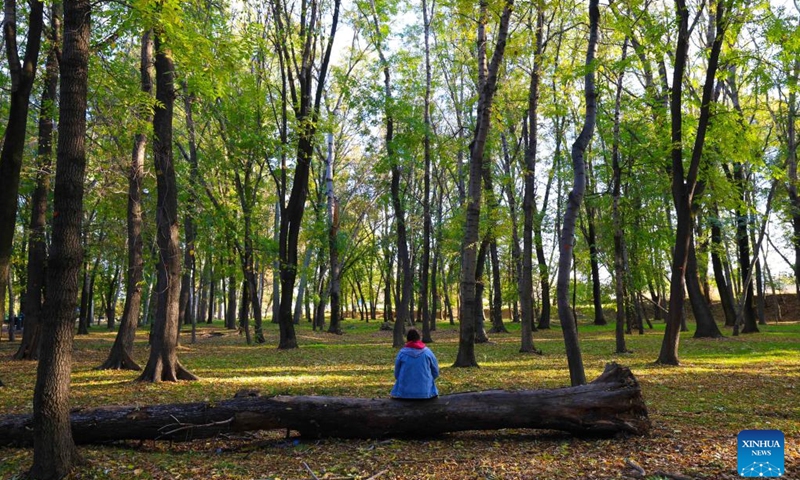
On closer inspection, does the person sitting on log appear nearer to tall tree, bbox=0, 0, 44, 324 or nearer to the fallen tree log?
the fallen tree log

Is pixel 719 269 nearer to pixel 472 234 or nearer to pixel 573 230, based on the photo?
pixel 472 234

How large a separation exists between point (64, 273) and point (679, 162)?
1326cm

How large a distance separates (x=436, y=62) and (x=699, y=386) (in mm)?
19981

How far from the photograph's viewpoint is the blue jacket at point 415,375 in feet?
21.9

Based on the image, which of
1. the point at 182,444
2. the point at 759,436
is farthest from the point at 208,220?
the point at 759,436

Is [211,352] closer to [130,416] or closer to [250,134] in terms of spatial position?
[250,134]

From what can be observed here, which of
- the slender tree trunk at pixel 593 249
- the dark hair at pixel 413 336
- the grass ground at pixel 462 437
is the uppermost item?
the slender tree trunk at pixel 593 249

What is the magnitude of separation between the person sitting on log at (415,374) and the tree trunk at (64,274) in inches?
143

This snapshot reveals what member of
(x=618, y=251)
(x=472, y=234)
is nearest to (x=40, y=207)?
(x=472, y=234)

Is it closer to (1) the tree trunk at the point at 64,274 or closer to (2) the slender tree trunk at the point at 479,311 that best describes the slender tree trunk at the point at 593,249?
(2) the slender tree trunk at the point at 479,311

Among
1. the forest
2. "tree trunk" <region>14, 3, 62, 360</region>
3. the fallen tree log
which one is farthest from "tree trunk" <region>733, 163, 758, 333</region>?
"tree trunk" <region>14, 3, 62, 360</region>

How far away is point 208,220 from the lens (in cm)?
1889

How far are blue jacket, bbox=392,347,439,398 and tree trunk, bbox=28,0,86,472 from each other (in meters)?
3.64

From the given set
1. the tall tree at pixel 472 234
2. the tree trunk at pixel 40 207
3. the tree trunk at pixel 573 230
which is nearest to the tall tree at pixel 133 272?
the tree trunk at pixel 40 207
